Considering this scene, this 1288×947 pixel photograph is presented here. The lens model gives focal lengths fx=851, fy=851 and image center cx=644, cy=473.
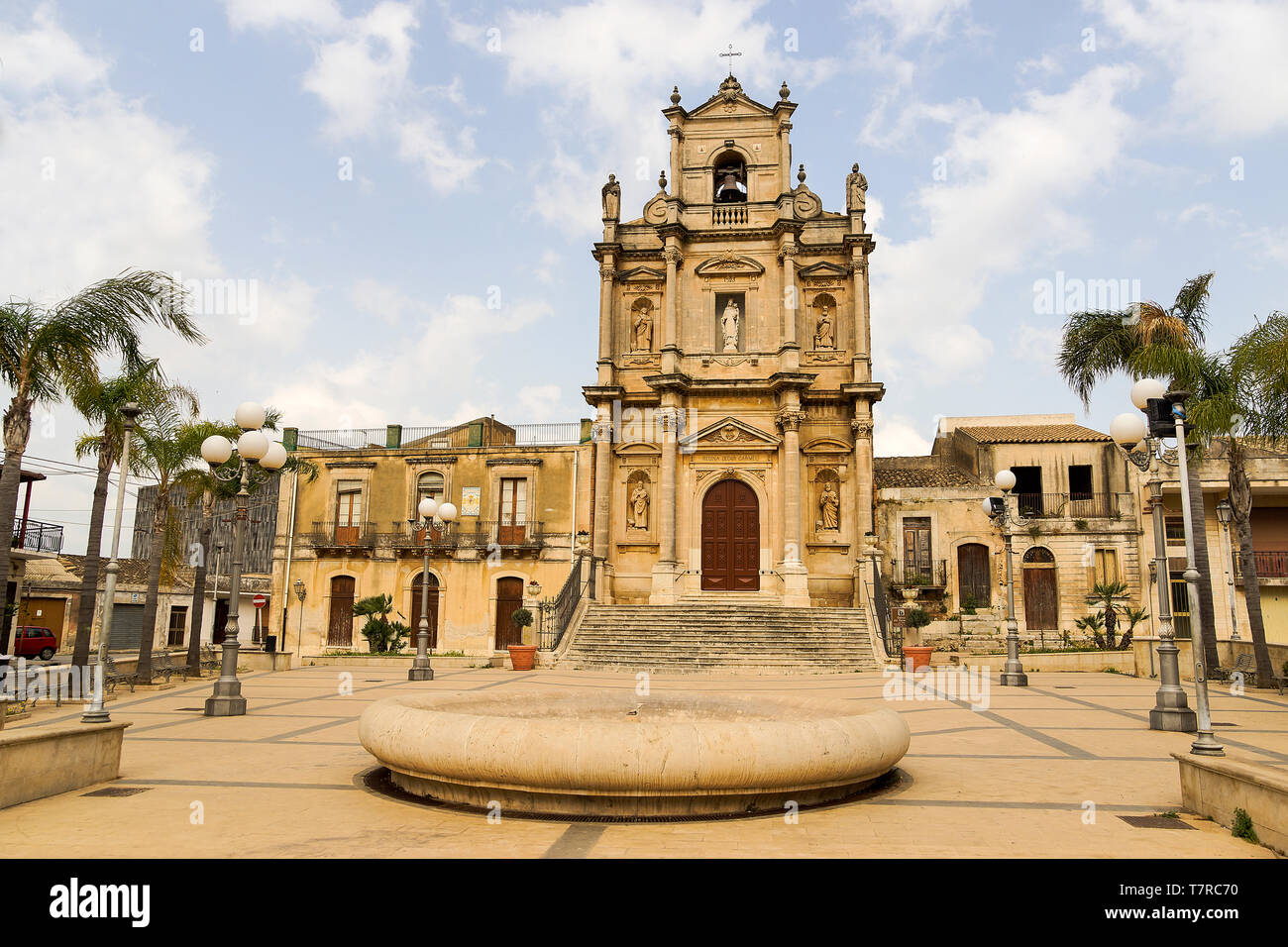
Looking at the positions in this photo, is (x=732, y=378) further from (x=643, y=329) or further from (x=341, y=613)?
(x=341, y=613)

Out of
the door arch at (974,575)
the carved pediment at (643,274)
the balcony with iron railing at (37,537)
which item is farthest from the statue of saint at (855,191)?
the balcony with iron railing at (37,537)

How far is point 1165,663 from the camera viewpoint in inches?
419

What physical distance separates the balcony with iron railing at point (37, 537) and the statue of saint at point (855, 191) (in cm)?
2673

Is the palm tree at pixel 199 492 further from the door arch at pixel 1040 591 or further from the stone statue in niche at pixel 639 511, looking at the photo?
the door arch at pixel 1040 591

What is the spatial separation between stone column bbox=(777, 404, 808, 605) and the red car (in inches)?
970

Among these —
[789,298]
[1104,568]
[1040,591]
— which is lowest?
[1040,591]

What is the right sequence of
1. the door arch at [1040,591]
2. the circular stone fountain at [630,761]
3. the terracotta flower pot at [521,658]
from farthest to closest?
the door arch at [1040,591] < the terracotta flower pot at [521,658] < the circular stone fountain at [630,761]

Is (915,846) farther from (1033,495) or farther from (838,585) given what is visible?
(1033,495)

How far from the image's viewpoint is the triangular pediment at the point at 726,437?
83.3 ft

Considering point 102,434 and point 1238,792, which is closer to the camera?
point 1238,792

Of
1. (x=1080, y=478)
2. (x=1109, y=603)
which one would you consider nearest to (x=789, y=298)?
(x=1109, y=603)

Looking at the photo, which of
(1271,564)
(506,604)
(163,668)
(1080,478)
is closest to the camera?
(163,668)

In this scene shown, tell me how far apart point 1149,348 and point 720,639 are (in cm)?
1109

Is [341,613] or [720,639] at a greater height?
[341,613]
